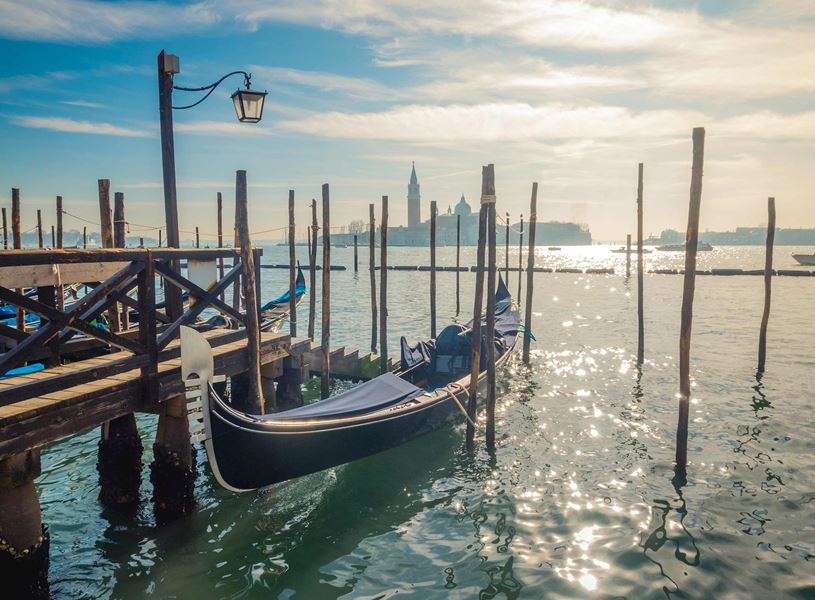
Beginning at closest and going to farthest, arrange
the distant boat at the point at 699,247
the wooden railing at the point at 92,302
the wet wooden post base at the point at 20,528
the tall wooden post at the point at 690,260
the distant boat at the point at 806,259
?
A: the wet wooden post base at the point at 20,528 → the wooden railing at the point at 92,302 → the tall wooden post at the point at 690,260 → the distant boat at the point at 806,259 → the distant boat at the point at 699,247

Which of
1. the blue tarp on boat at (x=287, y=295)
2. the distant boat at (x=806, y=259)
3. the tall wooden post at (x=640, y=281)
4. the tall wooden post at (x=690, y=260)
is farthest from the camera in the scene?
the distant boat at (x=806, y=259)

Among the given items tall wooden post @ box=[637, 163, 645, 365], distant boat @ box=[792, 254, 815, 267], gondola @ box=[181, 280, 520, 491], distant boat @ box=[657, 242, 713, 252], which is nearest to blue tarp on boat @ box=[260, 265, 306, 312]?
gondola @ box=[181, 280, 520, 491]

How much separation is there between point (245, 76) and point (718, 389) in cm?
914

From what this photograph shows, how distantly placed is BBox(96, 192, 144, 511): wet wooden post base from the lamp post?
4.09 ft

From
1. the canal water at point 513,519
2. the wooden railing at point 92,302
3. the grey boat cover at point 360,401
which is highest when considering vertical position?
the wooden railing at point 92,302

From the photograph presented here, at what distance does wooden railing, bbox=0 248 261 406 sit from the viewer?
12.3 ft

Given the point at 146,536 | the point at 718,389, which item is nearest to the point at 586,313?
→ the point at 718,389

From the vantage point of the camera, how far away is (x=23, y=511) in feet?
11.7

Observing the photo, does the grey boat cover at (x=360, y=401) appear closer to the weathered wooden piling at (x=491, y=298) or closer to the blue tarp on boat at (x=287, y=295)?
the weathered wooden piling at (x=491, y=298)

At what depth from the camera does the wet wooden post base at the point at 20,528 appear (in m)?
→ 3.47

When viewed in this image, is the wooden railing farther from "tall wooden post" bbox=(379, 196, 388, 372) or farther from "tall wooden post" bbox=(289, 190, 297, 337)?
"tall wooden post" bbox=(289, 190, 297, 337)

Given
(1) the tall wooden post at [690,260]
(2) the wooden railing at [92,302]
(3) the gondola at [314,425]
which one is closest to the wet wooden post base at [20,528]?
(2) the wooden railing at [92,302]

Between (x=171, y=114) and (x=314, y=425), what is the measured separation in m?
3.54

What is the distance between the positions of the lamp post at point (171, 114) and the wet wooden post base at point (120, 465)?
125 centimetres
